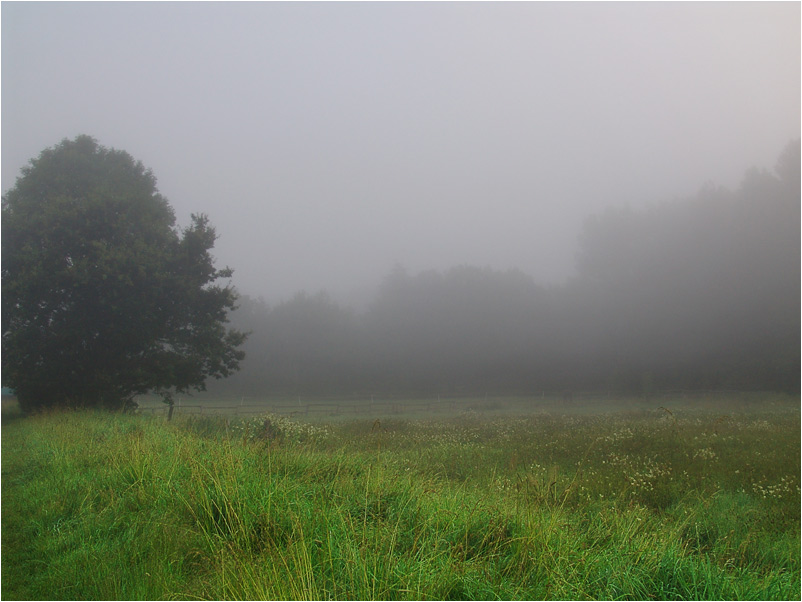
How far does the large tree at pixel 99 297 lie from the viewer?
69.4 ft

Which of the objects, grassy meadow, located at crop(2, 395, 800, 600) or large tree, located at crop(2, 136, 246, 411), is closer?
grassy meadow, located at crop(2, 395, 800, 600)

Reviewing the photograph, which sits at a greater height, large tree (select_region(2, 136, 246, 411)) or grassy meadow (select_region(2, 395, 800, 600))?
large tree (select_region(2, 136, 246, 411))

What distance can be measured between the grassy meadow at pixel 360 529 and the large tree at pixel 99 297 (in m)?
12.7

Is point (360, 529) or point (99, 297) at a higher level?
point (99, 297)

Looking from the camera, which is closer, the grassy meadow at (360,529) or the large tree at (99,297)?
the grassy meadow at (360,529)

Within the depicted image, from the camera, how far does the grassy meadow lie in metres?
3.98

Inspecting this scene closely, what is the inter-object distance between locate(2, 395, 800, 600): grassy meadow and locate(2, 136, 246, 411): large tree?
41.6ft

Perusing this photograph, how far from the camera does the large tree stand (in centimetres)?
2114

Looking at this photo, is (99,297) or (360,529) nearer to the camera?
(360,529)

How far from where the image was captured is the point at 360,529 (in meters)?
4.85

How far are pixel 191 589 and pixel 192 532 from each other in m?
1.09

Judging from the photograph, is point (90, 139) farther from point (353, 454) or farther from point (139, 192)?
point (353, 454)

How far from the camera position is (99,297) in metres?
21.6

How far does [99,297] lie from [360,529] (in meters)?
21.1
